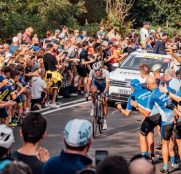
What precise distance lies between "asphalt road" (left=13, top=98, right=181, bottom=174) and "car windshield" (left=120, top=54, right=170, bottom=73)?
174cm

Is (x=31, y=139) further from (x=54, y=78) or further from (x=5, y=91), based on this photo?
(x=54, y=78)

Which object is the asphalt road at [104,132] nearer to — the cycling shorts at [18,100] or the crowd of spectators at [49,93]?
the crowd of spectators at [49,93]

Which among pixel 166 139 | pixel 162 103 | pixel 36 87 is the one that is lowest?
pixel 36 87

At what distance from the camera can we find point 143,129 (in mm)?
12398

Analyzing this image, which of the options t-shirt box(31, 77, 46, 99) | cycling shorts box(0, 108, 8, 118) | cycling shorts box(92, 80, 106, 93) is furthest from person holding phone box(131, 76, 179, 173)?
t-shirt box(31, 77, 46, 99)

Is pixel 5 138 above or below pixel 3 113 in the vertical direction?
above

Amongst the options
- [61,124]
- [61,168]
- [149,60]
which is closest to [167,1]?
[149,60]

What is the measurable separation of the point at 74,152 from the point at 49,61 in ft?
45.7

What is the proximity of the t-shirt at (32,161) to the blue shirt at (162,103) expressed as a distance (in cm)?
576

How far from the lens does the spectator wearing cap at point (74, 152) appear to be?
586 centimetres

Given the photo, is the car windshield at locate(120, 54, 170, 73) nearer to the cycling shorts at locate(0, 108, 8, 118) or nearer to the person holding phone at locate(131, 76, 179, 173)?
the cycling shorts at locate(0, 108, 8, 118)

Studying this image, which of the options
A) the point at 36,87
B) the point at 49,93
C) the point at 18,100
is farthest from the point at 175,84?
the point at 49,93

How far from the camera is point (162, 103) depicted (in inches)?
471

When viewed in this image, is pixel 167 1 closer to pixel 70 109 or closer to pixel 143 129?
pixel 70 109
